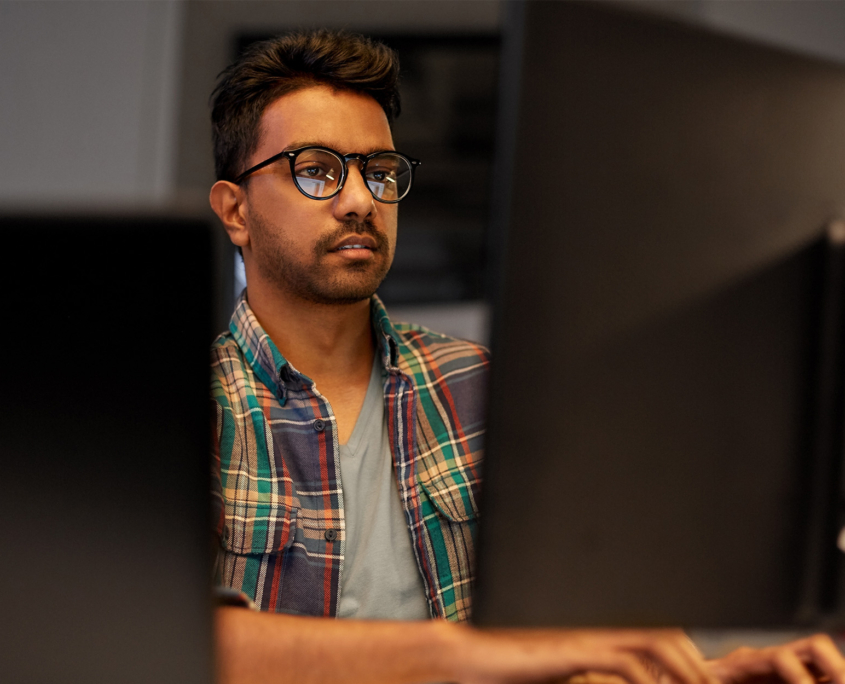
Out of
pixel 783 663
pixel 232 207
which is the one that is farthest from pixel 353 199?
pixel 783 663

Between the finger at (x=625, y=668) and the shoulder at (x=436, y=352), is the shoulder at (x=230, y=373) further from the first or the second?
the finger at (x=625, y=668)

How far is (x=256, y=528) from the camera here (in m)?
0.85

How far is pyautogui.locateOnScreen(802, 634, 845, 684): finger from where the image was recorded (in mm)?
510

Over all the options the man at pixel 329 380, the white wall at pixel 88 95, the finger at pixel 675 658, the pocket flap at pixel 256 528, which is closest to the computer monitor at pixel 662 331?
the finger at pixel 675 658

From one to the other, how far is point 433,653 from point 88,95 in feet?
6.72

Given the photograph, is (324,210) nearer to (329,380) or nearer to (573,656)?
(329,380)

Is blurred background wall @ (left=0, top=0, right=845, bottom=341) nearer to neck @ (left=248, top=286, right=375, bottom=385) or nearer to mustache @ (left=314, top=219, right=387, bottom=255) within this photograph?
neck @ (left=248, top=286, right=375, bottom=385)

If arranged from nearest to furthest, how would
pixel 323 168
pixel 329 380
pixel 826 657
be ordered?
pixel 826 657 < pixel 323 168 < pixel 329 380

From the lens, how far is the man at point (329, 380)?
34.6 inches

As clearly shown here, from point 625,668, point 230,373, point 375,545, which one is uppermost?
point 230,373

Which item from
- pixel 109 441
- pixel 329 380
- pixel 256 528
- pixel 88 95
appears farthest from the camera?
pixel 88 95

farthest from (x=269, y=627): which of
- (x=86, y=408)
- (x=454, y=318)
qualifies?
(x=454, y=318)

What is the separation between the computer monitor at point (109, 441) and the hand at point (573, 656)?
18 centimetres

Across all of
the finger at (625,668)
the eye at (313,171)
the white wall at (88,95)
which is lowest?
the finger at (625,668)
